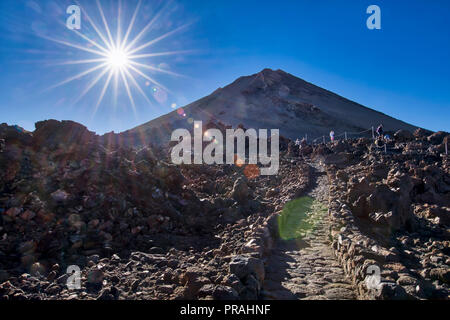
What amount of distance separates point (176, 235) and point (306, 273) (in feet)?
10.1

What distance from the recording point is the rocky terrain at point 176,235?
3613 millimetres

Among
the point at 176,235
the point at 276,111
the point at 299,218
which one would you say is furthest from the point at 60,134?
the point at 276,111

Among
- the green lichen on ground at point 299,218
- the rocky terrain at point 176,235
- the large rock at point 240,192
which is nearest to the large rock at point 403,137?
the rocky terrain at point 176,235

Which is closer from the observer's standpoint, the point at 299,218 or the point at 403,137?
the point at 299,218

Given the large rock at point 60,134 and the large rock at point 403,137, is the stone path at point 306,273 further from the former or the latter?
the large rock at point 403,137

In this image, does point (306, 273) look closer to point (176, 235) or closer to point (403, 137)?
point (176, 235)

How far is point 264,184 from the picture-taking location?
14.8 meters

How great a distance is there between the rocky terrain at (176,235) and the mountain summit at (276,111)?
38403mm

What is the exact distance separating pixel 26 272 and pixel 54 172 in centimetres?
343

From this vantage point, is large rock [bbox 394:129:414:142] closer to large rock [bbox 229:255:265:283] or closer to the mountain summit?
large rock [bbox 229:255:265:283]

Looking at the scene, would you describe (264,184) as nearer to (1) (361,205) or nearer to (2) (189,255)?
(1) (361,205)

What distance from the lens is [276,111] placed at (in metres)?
65.6

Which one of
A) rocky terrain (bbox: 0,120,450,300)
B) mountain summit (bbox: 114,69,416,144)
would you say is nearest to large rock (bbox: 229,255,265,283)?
rocky terrain (bbox: 0,120,450,300)

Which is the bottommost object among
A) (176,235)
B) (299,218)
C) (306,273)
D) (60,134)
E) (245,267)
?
(306,273)
